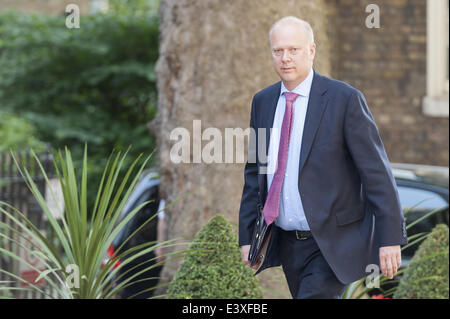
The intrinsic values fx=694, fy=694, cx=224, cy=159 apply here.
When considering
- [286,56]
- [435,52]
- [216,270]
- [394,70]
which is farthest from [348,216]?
[435,52]

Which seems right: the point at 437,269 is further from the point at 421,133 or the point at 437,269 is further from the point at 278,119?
the point at 421,133

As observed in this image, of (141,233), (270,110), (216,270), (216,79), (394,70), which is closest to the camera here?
(270,110)

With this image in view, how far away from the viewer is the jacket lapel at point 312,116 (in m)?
2.96

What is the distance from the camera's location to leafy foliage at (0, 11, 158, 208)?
11.1 meters

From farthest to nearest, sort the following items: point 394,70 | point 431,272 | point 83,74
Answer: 1. point 83,74
2. point 394,70
3. point 431,272

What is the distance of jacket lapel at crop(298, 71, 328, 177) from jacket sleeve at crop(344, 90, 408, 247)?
0.40 ft

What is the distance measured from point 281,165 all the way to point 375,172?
0.40m

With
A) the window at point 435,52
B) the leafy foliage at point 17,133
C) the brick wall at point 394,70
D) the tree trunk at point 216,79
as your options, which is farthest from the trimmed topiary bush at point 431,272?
the leafy foliage at point 17,133

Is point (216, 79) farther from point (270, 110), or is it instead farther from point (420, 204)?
point (270, 110)

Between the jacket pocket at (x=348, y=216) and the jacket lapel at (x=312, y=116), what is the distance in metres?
0.27

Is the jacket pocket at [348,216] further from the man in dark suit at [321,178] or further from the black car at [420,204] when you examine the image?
the black car at [420,204]

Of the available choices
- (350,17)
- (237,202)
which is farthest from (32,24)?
(237,202)

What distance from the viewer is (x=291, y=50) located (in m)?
2.89

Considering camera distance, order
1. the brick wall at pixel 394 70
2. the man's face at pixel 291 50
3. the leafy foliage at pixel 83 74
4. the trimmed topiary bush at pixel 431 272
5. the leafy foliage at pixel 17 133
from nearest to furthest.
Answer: the man's face at pixel 291 50
the trimmed topiary bush at pixel 431 272
the brick wall at pixel 394 70
the leafy foliage at pixel 17 133
the leafy foliage at pixel 83 74
